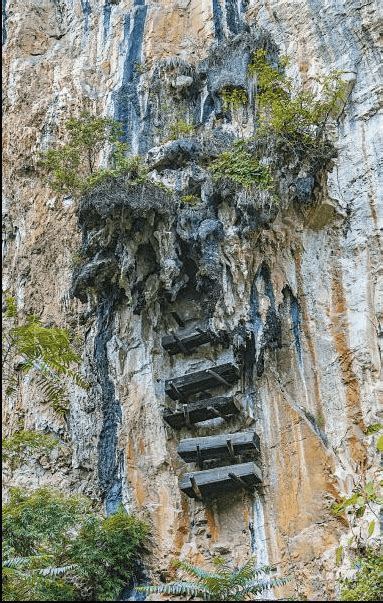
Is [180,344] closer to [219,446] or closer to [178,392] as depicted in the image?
[178,392]

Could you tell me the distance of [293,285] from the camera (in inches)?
540

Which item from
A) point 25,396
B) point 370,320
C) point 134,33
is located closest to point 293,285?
point 370,320

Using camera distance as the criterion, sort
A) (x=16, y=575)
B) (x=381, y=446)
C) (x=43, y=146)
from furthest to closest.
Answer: (x=43, y=146) → (x=16, y=575) → (x=381, y=446)

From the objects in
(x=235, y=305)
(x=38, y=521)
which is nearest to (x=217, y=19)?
(x=235, y=305)

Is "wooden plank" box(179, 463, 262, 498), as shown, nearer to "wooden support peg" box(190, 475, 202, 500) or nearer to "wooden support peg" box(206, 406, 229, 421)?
"wooden support peg" box(190, 475, 202, 500)

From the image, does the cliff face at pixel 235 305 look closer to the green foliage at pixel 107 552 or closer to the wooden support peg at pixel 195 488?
the wooden support peg at pixel 195 488

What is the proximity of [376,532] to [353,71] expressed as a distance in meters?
8.43

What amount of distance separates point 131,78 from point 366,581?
11.5 m

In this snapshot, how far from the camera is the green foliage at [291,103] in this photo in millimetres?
14047

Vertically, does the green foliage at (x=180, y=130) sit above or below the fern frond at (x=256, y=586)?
above

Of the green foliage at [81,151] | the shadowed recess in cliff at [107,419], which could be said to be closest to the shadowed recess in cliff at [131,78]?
the green foliage at [81,151]

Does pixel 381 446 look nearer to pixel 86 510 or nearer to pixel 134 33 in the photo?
pixel 86 510

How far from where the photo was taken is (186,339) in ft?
44.5

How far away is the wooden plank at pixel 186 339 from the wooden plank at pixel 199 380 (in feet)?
1.88
